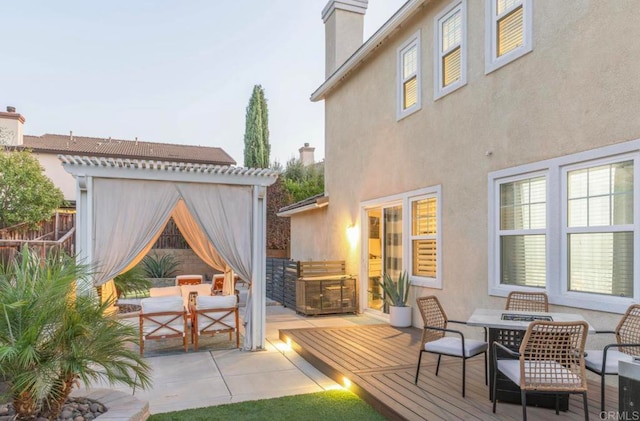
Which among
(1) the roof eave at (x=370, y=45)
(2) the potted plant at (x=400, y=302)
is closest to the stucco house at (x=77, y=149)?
(1) the roof eave at (x=370, y=45)

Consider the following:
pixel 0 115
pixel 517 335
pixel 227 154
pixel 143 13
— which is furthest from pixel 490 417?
pixel 227 154

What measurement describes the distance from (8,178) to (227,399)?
15383mm

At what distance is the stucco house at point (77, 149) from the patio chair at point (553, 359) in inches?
881

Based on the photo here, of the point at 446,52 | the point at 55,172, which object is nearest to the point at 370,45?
the point at 446,52

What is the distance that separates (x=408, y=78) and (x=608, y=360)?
20.5 feet

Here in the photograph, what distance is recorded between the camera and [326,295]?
32.4 ft

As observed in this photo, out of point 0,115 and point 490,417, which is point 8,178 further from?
point 490,417

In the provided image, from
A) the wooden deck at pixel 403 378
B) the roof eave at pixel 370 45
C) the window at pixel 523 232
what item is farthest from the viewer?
the roof eave at pixel 370 45

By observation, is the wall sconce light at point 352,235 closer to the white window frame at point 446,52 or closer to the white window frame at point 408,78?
the white window frame at point 408,78

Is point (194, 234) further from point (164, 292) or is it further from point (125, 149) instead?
point (125, 149)

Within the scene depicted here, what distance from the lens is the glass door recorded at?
8.87 meters

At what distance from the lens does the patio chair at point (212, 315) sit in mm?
6891

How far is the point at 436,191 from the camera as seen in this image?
295 inches

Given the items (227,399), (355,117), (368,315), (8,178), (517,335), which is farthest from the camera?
(8,178)
